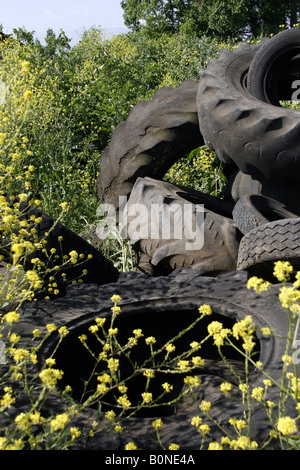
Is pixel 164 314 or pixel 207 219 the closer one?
pixel 164 314

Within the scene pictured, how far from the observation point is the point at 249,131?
123 inches

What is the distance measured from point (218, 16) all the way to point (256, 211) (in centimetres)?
2313

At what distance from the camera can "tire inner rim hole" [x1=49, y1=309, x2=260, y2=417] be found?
2.13 m

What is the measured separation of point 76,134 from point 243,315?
14.9ft

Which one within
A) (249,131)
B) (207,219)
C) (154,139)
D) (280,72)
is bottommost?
(207,219)

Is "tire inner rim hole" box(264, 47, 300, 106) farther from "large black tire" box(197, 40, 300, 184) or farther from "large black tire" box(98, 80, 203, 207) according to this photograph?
"large black tire" box(98, 80, 203, 207)

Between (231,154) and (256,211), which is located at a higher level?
(231,154)

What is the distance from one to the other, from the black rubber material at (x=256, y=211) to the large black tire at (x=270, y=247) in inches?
13.7

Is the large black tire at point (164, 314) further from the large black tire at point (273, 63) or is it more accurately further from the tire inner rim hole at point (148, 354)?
the large black tire at point (273, 63)

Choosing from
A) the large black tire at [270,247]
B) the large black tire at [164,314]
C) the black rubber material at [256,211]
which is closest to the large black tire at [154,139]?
the black rubber material at [256,211]

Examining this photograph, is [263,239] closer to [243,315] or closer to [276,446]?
[243,315]

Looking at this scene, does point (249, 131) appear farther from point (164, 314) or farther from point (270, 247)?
point (164, 314)

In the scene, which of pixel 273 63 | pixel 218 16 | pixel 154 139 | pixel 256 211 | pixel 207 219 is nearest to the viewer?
pixel 256 211

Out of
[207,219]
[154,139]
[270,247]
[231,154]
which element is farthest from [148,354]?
[154,139]
